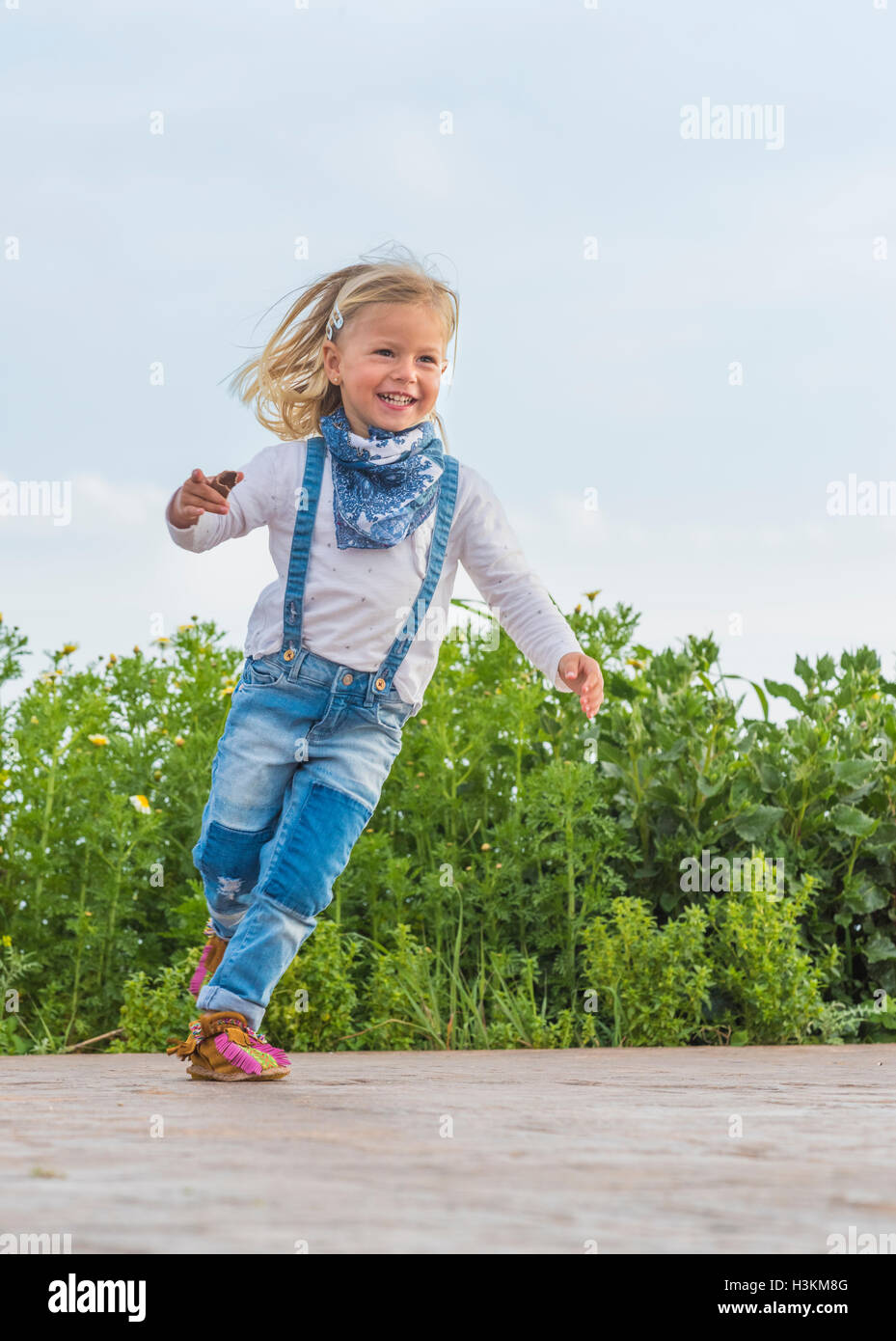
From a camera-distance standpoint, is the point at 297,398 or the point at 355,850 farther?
the point at 355,850

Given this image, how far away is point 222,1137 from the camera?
163 cm

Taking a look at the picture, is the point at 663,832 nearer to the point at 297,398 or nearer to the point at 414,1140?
the point at 297,398

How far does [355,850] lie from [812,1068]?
181 centimetres

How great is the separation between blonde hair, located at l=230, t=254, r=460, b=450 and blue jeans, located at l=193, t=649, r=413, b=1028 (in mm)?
753

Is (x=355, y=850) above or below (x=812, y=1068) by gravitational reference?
above

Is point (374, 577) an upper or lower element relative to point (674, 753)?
upper

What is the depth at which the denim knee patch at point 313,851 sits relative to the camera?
272cm

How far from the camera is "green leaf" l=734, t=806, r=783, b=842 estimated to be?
473cm

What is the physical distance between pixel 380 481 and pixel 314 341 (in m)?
0.62

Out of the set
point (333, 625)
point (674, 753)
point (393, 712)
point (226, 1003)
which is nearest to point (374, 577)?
point (333, 625)

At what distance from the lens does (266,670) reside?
2.90 metres

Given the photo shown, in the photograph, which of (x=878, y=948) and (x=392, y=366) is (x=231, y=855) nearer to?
(x=392, y=366)
